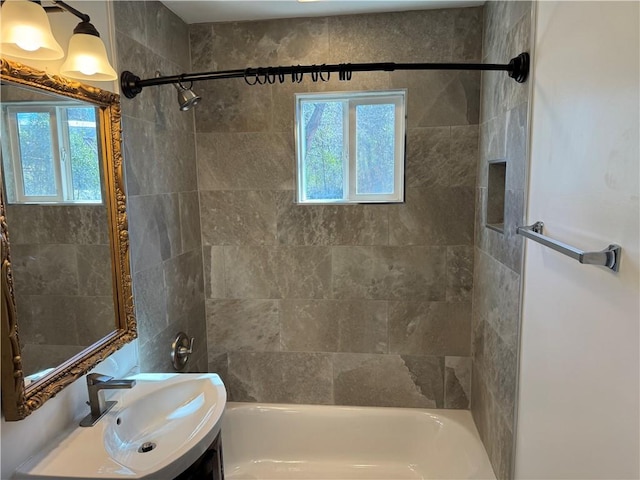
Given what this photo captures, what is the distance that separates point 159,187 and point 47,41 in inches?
33.7

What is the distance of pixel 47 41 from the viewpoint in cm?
119

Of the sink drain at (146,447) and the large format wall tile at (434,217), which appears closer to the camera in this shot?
Result: the sink drain at (146,447)

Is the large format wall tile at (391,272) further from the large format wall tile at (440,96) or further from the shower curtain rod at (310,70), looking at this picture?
the shower curtain rod at (310,70)

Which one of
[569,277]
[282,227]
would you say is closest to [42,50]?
[282,227]

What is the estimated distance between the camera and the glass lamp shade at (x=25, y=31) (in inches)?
43.1

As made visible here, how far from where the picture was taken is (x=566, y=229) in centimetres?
121

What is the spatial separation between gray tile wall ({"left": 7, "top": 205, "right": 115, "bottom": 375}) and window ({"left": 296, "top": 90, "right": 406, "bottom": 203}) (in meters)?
1.17

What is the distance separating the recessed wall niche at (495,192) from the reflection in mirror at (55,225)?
5.67 ft

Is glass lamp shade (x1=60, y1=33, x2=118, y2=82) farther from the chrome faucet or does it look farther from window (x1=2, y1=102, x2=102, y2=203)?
the chrome faucet

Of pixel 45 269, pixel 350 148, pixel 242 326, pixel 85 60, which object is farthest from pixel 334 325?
pixel 85 60

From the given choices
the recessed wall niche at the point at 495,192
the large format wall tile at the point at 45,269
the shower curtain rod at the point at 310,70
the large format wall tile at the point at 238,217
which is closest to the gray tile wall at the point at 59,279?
the large format wall tile at the point at 45,269

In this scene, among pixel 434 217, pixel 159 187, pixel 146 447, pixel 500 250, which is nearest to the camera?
pixel 146 447

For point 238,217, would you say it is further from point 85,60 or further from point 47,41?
point 47,41

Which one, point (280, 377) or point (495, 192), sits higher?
point (495, 192)
